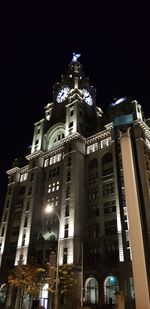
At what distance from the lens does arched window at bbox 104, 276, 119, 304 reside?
55000 mm

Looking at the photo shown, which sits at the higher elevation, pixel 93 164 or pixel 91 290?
pixel 93 164

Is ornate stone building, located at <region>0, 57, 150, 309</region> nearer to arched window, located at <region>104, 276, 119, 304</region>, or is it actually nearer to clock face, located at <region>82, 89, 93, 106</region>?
arched window, located at <region>104, 276, 119, 304</region>

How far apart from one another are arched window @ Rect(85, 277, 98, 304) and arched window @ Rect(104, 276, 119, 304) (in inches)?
105

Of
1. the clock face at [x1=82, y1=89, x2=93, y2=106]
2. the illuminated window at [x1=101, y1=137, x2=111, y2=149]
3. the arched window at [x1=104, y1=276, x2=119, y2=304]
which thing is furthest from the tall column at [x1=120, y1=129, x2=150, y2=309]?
the clock face at [x1=82, y1=89, x2=93, y2=106]

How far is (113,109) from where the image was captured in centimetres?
8312

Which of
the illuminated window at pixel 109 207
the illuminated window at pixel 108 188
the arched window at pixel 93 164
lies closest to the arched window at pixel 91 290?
the illuminated window at pixel 109 207

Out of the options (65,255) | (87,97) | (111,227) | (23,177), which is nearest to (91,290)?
(65,255)

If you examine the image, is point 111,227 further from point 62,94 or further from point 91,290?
point 62,94

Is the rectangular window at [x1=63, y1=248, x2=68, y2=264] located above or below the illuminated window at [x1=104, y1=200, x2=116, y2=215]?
below

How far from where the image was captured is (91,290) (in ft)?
192

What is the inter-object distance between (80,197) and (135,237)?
1988 inches

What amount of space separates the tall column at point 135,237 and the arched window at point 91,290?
137ft

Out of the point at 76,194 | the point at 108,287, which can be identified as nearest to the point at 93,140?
the point at 76,194

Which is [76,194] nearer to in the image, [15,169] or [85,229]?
[85,229]
